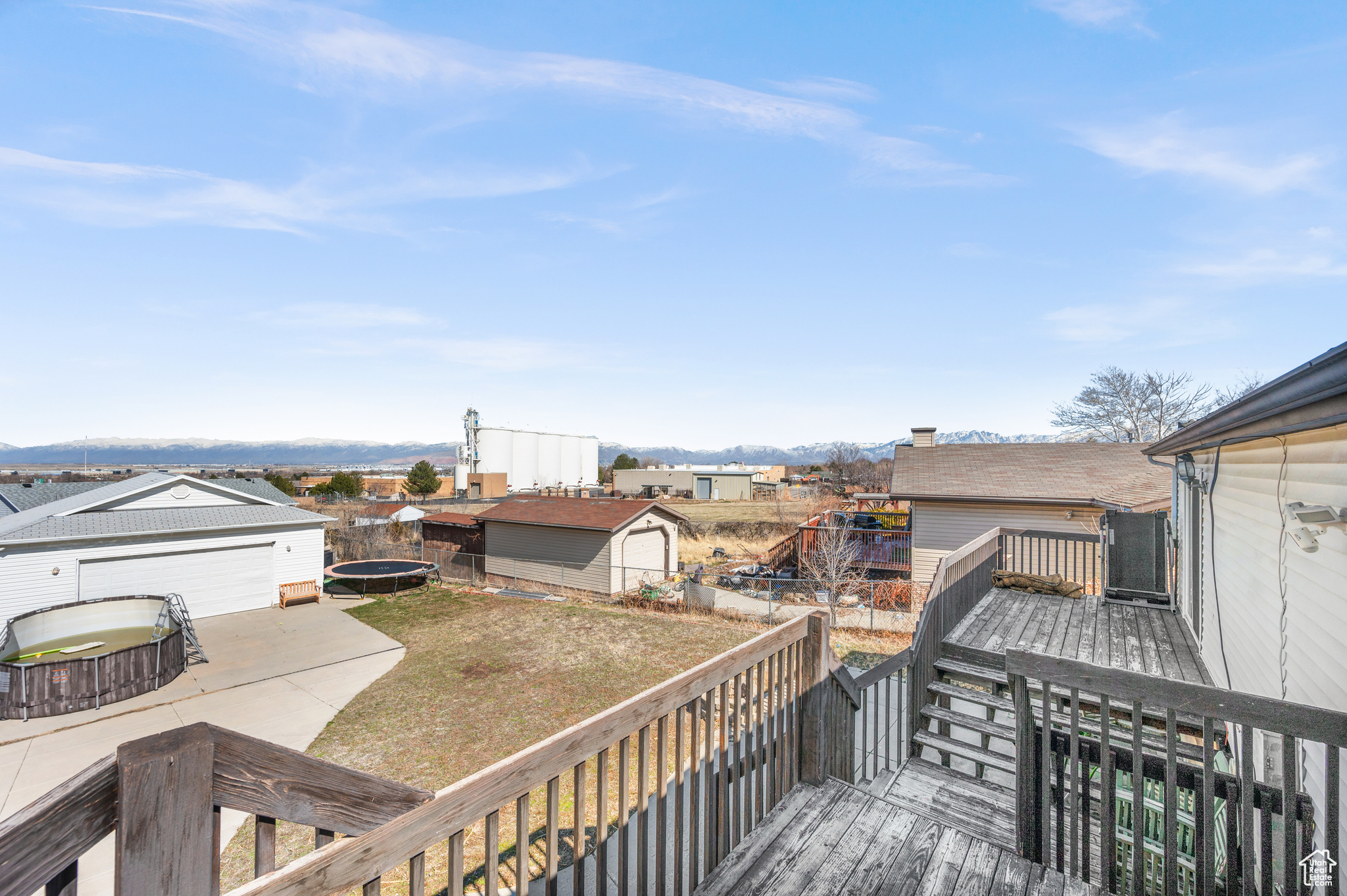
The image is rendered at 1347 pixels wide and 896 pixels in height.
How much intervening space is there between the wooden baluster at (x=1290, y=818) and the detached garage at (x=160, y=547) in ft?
67.9

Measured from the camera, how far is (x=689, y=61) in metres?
10.5

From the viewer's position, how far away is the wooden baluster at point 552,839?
1973 mm

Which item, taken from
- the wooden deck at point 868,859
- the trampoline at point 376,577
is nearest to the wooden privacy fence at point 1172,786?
the wooden deck at point 868,859

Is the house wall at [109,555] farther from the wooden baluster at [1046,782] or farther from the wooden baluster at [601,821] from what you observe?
the wooden baluster at [1046,782]

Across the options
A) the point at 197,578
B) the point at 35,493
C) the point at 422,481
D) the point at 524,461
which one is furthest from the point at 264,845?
the point at 524,461

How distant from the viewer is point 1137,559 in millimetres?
8219

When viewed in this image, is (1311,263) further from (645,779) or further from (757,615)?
(645,779)

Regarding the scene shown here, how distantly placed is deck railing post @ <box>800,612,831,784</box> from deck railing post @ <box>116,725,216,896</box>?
3.10m

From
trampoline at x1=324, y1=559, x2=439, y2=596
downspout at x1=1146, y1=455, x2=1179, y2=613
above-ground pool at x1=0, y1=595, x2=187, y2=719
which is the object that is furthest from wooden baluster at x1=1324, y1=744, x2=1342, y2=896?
trampoline at x1=324, y1=559, x2=439, y2=596

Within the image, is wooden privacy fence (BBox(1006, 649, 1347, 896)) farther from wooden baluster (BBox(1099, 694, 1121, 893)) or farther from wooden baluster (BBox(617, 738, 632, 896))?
wooden baluster (BBox(617, 738, 632, 896))

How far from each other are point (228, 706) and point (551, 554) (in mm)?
11082

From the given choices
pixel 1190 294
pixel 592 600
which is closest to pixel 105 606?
pixel 592 600

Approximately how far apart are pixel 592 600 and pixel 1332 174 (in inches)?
795

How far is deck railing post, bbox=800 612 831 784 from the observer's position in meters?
3.67
